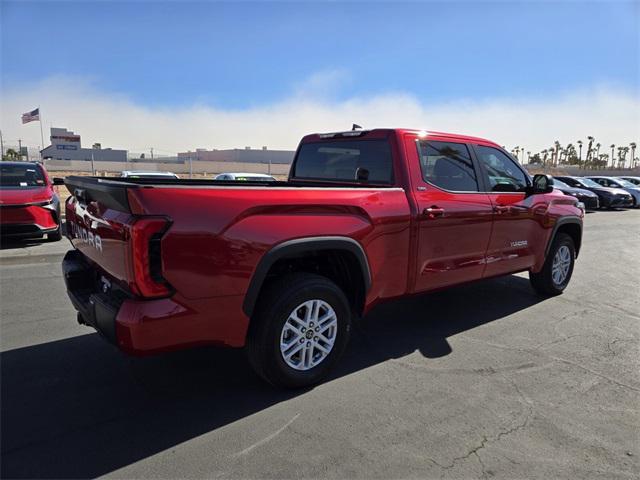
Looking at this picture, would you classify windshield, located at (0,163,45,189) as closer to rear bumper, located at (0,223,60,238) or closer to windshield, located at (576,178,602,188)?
rear bumper, located at (0,223,60,238)

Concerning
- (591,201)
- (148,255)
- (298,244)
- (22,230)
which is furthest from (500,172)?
(591,201)

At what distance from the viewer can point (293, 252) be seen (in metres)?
2.97

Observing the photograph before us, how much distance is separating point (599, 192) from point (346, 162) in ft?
69.3

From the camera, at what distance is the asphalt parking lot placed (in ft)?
8.05

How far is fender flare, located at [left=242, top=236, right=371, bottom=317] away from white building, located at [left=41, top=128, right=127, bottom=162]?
67.0 m

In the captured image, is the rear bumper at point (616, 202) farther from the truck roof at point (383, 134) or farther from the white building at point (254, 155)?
the white building at point (254, 155)

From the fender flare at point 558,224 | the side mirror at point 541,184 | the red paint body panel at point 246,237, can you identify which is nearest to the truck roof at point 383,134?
the red paint body panel at point 246,237

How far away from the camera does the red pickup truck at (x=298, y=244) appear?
2.51m

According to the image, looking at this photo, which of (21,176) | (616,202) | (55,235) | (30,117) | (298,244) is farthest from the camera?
(30,117)

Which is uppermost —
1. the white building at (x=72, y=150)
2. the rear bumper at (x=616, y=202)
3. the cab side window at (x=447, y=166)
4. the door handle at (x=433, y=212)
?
the white building at (x=72, y=150)

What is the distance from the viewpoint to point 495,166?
15.8 ft

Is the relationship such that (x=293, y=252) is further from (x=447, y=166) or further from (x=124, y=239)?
(x=447, y=166)

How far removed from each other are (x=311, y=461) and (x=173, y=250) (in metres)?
1.40

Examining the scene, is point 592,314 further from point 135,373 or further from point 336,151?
point 135,373
